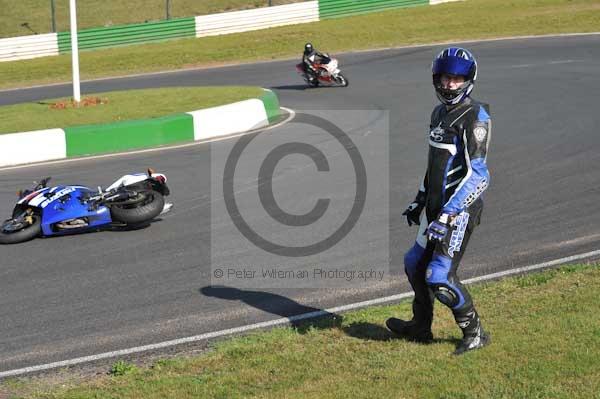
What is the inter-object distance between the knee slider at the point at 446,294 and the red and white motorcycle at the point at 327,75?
51.4ft

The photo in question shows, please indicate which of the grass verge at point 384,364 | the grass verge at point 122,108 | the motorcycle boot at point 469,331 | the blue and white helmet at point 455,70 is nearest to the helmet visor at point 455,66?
the blue and white helmet at point 455,70

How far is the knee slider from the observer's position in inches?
235

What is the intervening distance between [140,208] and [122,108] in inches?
327

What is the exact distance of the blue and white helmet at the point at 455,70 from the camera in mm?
5895

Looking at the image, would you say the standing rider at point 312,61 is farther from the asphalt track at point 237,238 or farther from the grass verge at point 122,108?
the asphalt track at point 237,238

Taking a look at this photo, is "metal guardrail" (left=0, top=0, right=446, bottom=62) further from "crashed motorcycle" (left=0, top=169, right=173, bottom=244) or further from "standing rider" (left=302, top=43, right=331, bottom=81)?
"crashed motorcycle" (left=0, top=169, right=173, bottom=244)

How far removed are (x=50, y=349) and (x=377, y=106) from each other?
12.1 metres

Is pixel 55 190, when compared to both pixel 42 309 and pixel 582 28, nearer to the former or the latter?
pixel 42 309

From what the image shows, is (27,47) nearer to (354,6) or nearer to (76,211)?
(354,6)

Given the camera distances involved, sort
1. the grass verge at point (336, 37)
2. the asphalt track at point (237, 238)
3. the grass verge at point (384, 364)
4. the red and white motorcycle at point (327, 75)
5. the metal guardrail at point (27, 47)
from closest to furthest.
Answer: the grass verge at point (384, 364) < the asphalt track at point (237, 238) < the red and white motorcycle at point (327, 75) < the grass verge at point (336, 37) < the metal guardrail at point (27, 47)

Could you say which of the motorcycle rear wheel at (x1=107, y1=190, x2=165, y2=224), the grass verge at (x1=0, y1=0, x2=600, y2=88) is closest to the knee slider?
the motorcycle rear wheel at (x1=107, y1=190, x2=165, y2=224)

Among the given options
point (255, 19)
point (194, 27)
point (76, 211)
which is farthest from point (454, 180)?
point (255, 19)

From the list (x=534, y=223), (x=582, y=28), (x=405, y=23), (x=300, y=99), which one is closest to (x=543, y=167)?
(x=534, y=223)

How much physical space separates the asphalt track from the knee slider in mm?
1714
